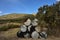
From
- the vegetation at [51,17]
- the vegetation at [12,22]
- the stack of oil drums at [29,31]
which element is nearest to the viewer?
the stack of oil drums at [29,31]

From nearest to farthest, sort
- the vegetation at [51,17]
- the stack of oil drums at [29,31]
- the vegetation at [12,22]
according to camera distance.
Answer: the stack of oil drums at [29,31], the vegetation at [51,17], the vegetation at [12,22]

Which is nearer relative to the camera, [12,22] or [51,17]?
[51,17]

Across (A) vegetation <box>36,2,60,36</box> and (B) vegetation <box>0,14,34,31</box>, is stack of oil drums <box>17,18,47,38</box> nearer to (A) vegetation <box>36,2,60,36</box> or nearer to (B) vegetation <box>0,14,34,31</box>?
(B) vegetation <box>0,14,34,31</box>

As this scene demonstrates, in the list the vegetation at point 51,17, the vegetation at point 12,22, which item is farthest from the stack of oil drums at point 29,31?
the vegetation at point 51,17

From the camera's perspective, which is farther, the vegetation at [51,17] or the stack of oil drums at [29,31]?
the vegetation at [51,17]

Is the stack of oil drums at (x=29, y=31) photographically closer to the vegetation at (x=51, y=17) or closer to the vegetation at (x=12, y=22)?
the vegetation at (x=12, y=22)

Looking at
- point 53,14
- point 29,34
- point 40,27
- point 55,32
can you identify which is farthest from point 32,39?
point 53,14

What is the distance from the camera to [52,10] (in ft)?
30.5

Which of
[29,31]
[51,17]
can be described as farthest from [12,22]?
[51,17]

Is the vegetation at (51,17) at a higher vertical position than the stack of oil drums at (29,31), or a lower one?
higher

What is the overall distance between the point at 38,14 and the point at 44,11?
48cm

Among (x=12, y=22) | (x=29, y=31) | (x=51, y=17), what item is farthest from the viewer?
(x=12, y=22)

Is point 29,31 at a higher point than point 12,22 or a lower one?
lower

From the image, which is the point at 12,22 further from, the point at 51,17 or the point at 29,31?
the point at 51,17
